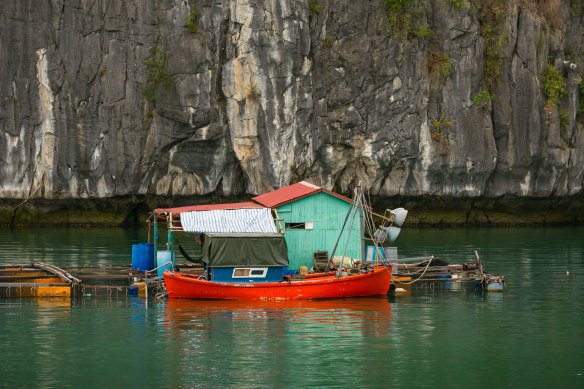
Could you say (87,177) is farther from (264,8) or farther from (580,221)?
(580,221)

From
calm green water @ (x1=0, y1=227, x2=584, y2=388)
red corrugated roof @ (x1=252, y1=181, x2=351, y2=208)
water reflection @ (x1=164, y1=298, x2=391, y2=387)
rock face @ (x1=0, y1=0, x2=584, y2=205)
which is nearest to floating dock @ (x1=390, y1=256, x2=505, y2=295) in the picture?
calm green water @ (x1=0, y1=227, x2=584, y2=388)

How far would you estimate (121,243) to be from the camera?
161 feet

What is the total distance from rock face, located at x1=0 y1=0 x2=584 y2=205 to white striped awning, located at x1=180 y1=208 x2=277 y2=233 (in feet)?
71.3

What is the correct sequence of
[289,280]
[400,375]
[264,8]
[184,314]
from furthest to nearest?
[264,8] → [289,280] → [184,314] → [400,375]

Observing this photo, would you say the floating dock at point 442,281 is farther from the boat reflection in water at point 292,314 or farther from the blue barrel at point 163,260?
the blue barrel at point 163,260

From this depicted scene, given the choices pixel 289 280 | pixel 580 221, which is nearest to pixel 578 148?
pixel 580 221

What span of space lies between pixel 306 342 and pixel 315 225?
9.37 metres

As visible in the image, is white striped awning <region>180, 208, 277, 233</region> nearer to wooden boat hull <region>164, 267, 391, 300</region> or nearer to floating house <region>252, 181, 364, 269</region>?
floating house <region>252, 181, 364, 269</region>

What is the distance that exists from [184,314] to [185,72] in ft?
93.6

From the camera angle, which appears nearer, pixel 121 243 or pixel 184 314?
pixel 184 314

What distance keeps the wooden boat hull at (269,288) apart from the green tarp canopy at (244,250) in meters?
0.60

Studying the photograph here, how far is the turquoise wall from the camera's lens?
34000 mm

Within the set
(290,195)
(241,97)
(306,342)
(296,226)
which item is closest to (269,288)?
(296,226)

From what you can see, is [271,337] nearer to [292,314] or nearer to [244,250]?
[292,314]
